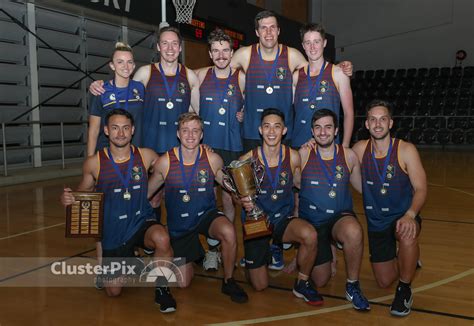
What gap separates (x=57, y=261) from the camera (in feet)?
12.7

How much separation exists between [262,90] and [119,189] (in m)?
1.36

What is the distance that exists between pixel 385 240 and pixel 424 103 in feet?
42.6

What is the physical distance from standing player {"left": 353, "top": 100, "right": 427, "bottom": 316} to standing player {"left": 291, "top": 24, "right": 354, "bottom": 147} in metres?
0.45

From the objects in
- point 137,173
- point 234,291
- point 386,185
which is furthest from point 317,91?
point 234,291

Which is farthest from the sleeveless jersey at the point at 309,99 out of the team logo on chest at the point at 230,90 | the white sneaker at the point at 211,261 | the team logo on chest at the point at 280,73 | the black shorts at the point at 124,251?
the black shorts at the point at 124,251

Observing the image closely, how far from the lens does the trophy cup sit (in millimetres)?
2986

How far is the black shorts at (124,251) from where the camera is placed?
3.24 m

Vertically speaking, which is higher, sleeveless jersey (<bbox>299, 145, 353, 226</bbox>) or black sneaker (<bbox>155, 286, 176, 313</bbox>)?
sleeveless jersey (<bbox>299, 145, 353, 226</bbox>)

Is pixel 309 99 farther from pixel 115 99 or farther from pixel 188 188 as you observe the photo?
pixel 115 99

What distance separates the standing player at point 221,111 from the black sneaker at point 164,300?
0.77 metres

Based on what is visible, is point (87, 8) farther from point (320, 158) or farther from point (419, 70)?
point (419, 70)

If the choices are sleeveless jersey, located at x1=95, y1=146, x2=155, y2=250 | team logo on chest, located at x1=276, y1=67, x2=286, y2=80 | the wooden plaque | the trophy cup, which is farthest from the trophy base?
team logo on chest, located at x1=276, y1=67, x2=286, y2=80

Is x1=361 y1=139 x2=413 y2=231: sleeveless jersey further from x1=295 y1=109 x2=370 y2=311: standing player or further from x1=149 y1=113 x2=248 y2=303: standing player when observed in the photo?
x1=149 y1=113 x2=248 y2=303: standing player

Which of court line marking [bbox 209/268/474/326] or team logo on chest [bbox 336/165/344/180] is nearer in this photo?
court line marking [bbox 209/268/474/326]
